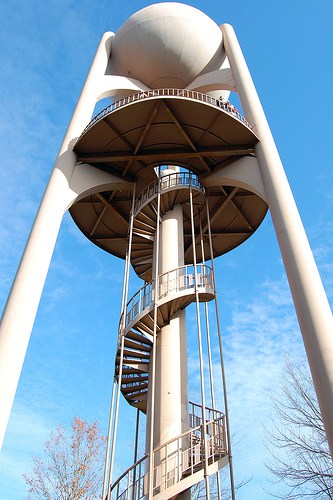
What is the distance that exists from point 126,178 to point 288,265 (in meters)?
7.67

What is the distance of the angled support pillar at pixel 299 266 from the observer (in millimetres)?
9555

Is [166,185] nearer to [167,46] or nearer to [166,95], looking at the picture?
[166,95]

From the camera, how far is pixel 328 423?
909cm

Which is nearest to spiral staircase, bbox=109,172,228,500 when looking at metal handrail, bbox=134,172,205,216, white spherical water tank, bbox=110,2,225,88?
metal handrail, bbox=134,172,205,216

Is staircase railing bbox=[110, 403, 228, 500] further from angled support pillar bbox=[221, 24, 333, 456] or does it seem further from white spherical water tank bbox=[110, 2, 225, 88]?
white spherical water tank bbox=[110, 2, 225, 88]

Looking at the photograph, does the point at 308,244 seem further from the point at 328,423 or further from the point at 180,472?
the point at 180,472

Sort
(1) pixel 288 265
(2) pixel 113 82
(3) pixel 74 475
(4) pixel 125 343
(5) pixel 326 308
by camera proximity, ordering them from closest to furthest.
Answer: (5) pixel 326 308 < (1) pixel 288 265 < (4) pixel 125 343 < (2) pixel 113 82 < (3) pixel 74 475

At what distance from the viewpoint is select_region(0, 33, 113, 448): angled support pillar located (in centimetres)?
1044

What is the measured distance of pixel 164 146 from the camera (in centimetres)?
1658

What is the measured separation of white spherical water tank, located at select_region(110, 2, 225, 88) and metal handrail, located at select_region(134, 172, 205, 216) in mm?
5340

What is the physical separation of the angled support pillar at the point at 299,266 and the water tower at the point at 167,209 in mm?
35

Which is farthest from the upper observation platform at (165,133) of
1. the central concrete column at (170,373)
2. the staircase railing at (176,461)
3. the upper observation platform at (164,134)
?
the staircase railing at (176,461)

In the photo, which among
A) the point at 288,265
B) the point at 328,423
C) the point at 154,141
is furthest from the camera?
the point at 154,141

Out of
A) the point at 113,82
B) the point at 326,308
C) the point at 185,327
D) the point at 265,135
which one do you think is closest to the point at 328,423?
the point at 326,308
